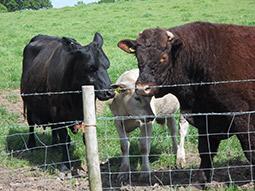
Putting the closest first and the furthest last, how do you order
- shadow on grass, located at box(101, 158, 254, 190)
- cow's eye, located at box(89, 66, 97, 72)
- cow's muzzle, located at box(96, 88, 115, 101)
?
shadow on grass, located at box(101, 158, 254, 190)
cow's muzzle, located at box(96, 88, 115, 101)
cow's eye, located at box(89, 66, 97, 72)

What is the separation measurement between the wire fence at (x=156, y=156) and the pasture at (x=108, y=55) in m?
0.02

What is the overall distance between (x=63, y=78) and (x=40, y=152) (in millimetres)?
1586

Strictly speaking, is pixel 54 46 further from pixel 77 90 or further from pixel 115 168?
pixel 115 168

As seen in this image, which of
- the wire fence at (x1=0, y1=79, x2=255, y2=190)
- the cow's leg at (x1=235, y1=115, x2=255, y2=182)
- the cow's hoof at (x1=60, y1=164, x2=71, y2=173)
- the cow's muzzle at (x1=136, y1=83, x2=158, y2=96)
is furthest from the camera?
the cow's hoof at (x1=60, y1=164, x2=71, y2=173)

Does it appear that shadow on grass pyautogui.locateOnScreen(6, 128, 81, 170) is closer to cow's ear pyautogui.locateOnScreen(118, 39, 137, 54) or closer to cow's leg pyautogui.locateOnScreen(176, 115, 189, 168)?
cow's leg pyautogui.locateOnScreen(176, 115, 189, 168)

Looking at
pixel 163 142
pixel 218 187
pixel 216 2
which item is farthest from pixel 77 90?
pixel 216 2

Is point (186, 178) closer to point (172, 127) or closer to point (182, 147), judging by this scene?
point (182, 147)

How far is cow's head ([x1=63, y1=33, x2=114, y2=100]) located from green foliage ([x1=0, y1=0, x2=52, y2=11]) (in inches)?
2663

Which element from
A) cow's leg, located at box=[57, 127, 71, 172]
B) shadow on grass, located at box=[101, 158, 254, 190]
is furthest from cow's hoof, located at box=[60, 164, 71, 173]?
shadow on grass, located at box=[101, 158, 254, 190]

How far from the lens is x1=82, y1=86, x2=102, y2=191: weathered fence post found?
191 inches

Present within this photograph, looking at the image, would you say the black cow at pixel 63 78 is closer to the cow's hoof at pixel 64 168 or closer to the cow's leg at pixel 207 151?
the cow's hoof at pixel 64 168

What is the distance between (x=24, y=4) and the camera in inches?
2982

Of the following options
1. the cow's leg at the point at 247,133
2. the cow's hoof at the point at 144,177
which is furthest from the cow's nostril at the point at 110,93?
the cow's leg at the point at 247,133

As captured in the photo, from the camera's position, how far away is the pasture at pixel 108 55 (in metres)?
7.55
